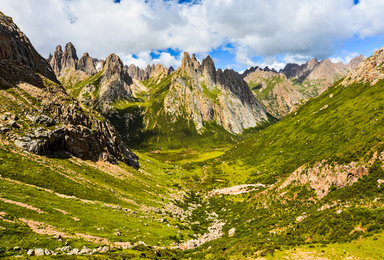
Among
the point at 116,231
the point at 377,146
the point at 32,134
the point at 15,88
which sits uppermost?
the point at 15,88

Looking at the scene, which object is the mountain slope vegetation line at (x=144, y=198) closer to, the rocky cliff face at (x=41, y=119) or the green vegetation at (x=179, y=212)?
the green vegetation at (x=179, y=212)

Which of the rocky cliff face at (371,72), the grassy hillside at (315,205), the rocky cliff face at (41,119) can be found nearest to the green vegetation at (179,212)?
the grassy hillside at (315,205)

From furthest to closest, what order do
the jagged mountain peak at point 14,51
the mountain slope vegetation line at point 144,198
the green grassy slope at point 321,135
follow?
the green grassy slope at point 321,135
the jagged mountain peak at point 14,51
the mountain slope vegetation line at point 144,198

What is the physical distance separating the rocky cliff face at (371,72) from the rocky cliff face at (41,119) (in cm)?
17142

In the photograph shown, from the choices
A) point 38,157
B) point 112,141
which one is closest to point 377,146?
point 38,157

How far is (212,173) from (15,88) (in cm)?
11428

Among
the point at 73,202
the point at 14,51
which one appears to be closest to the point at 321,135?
the point at 73,202

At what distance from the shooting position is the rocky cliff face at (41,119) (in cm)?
6041

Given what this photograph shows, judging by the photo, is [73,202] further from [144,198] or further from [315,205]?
[315,205]

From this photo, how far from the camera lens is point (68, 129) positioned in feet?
243

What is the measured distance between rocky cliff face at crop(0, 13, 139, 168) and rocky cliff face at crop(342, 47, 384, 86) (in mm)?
171420

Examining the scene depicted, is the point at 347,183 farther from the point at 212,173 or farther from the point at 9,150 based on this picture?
the point at 212,173

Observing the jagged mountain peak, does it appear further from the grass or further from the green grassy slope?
the green grassy slope

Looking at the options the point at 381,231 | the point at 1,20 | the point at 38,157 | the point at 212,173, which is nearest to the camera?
the point at 381,231
